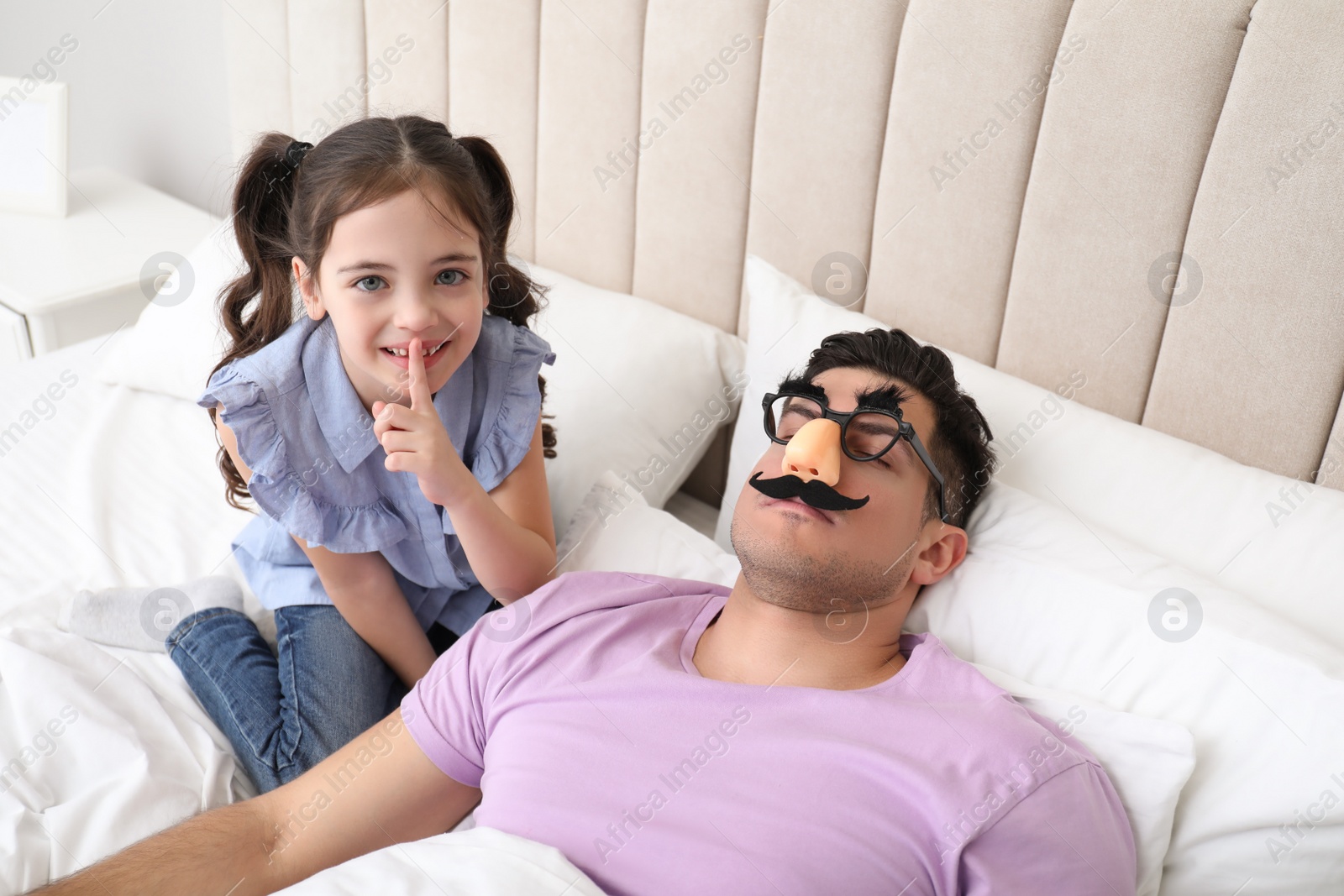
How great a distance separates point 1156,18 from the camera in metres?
1.21

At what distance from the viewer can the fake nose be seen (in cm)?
110

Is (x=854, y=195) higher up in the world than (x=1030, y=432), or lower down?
higher up

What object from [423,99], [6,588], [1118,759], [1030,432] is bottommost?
[6,588]

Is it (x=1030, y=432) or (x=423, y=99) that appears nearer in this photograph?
(x=1030, y=432)

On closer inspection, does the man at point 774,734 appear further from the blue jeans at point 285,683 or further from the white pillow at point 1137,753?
the blue jeans at point 285,683

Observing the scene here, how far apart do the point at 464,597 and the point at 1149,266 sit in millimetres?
1051

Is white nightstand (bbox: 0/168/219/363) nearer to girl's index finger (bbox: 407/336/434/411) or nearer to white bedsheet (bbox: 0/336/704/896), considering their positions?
white bedsheet (bbox: 0/336/704/896)

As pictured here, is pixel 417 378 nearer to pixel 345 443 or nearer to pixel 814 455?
pixel 345 443

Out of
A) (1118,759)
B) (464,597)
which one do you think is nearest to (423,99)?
(464,597)

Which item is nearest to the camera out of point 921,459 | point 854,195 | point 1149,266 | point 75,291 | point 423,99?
point 921,459

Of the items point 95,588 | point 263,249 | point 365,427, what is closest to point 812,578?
point 365,427

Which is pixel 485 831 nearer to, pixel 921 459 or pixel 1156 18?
pixel 921 459

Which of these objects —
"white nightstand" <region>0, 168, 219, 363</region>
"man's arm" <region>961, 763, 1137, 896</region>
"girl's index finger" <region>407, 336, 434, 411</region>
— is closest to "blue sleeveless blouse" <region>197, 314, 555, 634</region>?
"girl's index finger" <region>407, 336, 434, 411</region>

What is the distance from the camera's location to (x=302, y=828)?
109 centimetres
